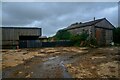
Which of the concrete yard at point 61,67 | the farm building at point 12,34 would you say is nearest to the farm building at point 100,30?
the farm building at point 12,34

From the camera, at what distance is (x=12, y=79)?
7.97 meters

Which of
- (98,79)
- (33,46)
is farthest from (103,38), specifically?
(98,79)

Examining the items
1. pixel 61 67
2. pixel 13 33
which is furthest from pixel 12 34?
pixel 61 67

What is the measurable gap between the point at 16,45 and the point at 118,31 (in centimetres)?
2446

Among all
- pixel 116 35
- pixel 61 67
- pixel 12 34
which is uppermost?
pixel 116 35

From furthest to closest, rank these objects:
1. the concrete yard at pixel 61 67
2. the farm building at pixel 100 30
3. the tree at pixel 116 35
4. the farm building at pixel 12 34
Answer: the tree at pixel 116 35 → the farm building at pixel 100 30 → the farm building at pixel 12 34 → the concrete yard at pixel 61 67

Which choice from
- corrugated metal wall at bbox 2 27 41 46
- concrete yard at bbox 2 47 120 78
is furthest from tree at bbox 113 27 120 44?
concrete yard at bbox 2 47 120 78

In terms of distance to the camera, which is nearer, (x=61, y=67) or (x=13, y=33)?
(x=61, y=67)

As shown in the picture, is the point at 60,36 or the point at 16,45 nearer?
the point at 16,45

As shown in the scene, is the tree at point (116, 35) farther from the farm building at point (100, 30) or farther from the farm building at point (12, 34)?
the farm building at point (12, 34)

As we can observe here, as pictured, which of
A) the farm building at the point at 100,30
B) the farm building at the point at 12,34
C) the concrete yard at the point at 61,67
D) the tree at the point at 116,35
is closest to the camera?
the concrete yard at the point at 61,67

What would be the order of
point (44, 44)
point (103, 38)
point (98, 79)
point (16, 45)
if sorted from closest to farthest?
point (98, 79), point (16, 45), point (44, 44), point (103, 38)

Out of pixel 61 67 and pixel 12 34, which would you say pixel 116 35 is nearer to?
pixel 12 34

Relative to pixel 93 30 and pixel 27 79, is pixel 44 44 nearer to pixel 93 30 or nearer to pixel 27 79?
pixel 93 30
